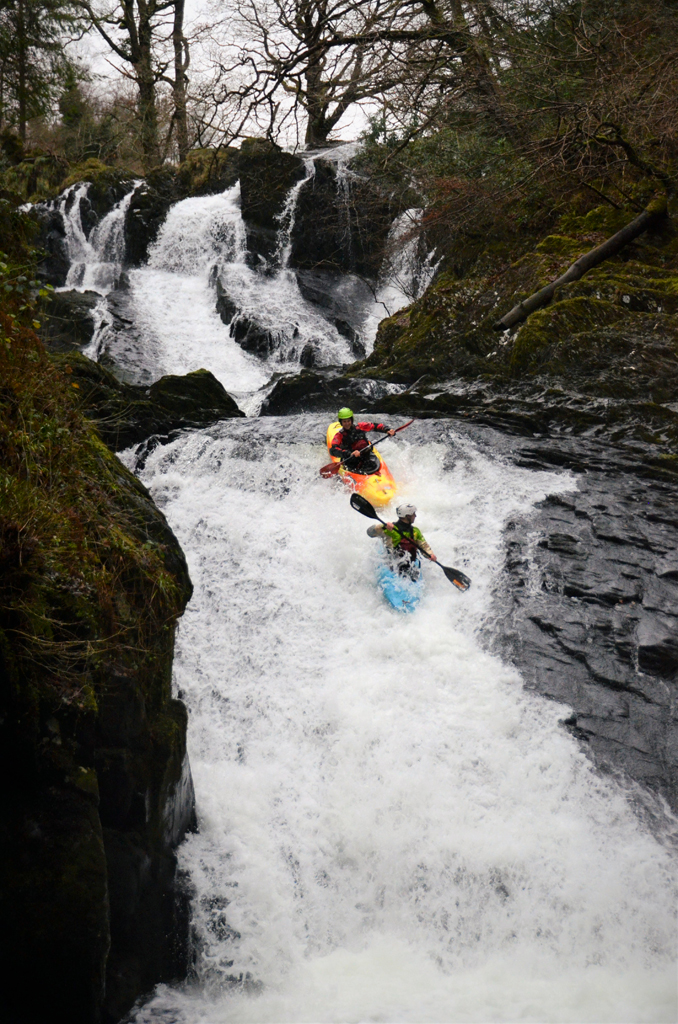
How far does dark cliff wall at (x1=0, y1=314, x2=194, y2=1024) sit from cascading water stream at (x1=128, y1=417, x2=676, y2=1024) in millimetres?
478

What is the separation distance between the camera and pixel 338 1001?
356 cm

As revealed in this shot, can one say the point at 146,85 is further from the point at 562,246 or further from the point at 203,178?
the point at 562,246

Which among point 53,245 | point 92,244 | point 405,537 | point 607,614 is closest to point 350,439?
point 405,537

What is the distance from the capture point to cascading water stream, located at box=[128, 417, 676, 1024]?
365 cm

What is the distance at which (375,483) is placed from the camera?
7527 mm

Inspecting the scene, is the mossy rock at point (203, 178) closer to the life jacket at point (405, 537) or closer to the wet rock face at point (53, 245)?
the wet rock face at point (53, 245)

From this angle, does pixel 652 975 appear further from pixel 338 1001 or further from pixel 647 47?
pixel 647 47

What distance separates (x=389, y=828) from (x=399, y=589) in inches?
85.1

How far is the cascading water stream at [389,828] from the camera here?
365 cm

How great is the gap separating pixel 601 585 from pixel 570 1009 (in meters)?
3.28

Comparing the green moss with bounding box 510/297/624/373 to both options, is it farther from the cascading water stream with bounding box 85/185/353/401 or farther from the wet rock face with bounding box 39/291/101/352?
the wet rock face with bounding box 39/291/101/352

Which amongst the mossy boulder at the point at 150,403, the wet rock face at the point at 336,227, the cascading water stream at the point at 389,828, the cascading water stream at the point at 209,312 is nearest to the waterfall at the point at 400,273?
the wet rock face at the point at 336,227

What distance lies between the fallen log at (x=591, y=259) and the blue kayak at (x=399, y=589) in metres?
5.14

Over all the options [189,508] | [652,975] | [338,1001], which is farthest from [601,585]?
[189,508]
